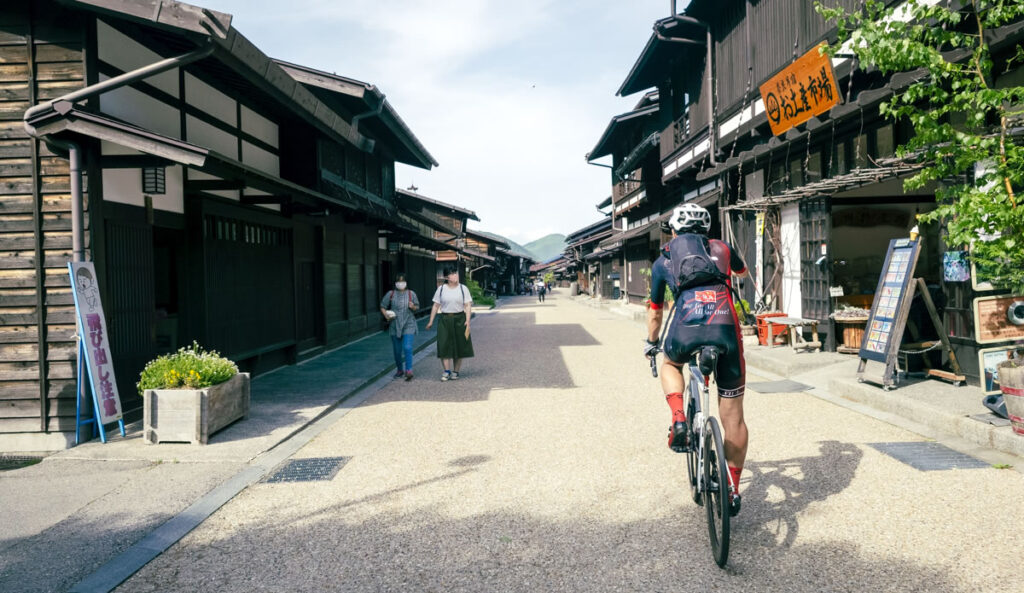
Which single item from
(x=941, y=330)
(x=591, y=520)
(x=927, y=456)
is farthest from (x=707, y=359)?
(x=941, y=330)

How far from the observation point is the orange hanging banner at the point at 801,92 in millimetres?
9836

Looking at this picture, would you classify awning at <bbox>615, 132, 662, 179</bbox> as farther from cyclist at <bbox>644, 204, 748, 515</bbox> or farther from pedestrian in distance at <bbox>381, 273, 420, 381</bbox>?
cyclist at <bbox>644, 204, 748, 515</bbox>

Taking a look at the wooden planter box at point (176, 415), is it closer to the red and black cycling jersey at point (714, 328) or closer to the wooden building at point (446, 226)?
the red and black cycling jersey at point (714, 328)

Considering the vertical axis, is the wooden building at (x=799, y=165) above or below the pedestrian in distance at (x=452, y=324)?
above

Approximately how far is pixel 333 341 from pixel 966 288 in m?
11.3

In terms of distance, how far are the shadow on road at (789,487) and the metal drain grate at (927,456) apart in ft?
0.93

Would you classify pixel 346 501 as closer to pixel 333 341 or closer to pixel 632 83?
pixel 333 341

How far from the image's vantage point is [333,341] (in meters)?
13.9

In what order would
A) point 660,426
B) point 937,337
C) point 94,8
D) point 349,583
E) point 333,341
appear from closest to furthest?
point 349,583
point 94,8
point 660,426
point 937,337
point 333,341

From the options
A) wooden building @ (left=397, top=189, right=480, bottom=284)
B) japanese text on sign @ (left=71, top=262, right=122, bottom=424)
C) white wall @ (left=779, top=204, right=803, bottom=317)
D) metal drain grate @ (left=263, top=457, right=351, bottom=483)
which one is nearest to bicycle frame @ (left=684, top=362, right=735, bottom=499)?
metal drain grate @ (left=263, top=457, right=351, bottom=483)

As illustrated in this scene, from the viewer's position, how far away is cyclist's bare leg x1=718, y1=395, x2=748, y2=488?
361 centimetres

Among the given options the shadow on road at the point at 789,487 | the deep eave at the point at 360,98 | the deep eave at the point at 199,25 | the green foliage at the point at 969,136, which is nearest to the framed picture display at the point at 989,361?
the green foliage at the point at 969,136

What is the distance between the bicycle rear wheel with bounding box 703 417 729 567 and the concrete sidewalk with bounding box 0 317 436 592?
10.5ft

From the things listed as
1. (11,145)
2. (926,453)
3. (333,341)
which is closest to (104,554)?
(11,145)
